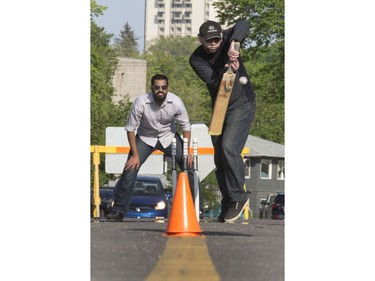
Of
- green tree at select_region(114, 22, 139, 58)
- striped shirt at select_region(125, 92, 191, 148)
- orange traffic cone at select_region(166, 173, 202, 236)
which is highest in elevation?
green tree at select_region(114, 22, 139, 58)

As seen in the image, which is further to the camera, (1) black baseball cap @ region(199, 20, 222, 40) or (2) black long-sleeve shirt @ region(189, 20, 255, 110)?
(2) black long-sleeve shirt @ region(189, 20, 255, 110)

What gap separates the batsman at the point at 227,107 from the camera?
990 cm

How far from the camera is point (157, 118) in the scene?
11.5 metres

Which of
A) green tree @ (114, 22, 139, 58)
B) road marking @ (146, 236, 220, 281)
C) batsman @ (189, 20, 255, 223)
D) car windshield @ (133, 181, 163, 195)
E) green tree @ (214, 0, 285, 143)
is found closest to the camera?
road marking @ (146, 236, 220, 281)

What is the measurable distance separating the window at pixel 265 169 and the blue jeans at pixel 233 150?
75.7m

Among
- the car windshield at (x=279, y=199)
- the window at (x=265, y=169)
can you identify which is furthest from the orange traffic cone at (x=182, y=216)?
the window at (x=265, y=169)

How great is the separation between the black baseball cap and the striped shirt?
1658 mm

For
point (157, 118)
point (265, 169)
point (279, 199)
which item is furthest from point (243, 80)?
point (265, 169)

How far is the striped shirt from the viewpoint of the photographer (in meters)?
11.4

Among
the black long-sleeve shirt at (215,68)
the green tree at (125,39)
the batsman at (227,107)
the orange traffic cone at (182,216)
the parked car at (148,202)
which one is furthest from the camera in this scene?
the green tree at (125,39)

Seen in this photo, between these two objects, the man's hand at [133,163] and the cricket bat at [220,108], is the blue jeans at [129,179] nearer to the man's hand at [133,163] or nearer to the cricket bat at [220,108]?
the man's hand at [133,163]

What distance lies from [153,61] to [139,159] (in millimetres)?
44282

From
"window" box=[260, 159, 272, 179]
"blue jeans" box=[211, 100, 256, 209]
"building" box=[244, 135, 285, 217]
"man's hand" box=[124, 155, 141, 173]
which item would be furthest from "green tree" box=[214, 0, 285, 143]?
"window" box=[260, 159, 272, 179]

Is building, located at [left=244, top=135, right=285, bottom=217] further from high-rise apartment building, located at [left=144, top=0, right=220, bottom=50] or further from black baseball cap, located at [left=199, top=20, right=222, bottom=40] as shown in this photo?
black baseball cap, located at [left=199, top=20, right=222, bottom=40]
